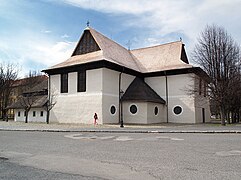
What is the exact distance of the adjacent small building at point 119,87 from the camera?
3284 centimetres

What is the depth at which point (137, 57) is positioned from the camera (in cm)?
4538

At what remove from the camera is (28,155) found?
371 inches

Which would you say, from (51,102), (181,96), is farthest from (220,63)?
(51,102)

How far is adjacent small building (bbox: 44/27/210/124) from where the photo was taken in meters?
32.8

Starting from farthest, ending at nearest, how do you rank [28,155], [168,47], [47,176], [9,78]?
[9,78] → [168,47] → [28,155] → [47,176]

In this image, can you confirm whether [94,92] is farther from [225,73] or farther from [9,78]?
[9,78]

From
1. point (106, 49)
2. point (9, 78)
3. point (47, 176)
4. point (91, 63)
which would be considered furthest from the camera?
point (9, 78)

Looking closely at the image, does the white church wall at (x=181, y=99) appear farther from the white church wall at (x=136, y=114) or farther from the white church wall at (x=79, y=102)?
the white church wall at (x=79, y=102)

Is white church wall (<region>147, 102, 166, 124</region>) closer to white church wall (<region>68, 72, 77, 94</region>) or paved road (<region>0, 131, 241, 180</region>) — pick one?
white church wall (<region>68, 72, 77, 94</region>)

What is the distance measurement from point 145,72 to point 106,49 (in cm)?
746

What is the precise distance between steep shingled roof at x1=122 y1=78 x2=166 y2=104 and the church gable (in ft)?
24.7

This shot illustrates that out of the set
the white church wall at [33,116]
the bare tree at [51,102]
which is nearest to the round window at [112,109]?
the bare tree at [51,102]

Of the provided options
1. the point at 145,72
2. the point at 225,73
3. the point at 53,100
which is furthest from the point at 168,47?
the point at 53,100

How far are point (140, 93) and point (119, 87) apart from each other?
304cm
